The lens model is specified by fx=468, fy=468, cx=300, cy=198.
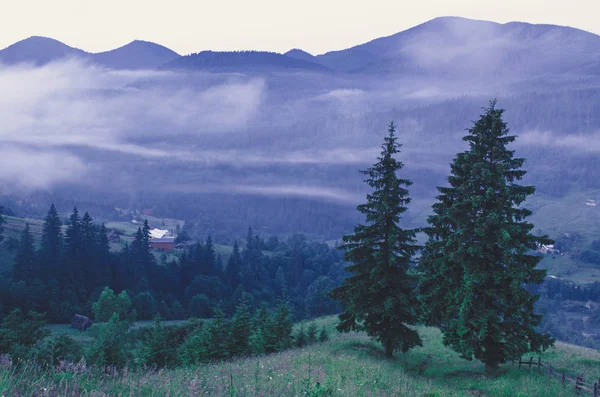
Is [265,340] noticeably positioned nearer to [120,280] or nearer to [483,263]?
[483,263]

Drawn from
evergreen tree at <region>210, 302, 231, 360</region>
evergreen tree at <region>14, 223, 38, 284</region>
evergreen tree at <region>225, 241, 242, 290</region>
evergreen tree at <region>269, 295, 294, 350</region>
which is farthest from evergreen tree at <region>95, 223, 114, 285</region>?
evergreen tree at <region>269, 295, 294, 350</region>

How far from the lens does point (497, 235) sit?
891 inches

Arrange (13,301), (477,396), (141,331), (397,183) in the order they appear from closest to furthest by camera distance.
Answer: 1. (477,396)
2. (397,183)
3. (141,331)
4. (13,301)

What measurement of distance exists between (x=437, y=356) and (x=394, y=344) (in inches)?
202

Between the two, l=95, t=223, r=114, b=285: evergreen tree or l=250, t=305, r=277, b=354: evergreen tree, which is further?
l=95, t=223, r=114, b=285: evergreen tree

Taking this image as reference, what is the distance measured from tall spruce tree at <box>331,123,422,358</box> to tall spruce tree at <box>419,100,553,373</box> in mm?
3433

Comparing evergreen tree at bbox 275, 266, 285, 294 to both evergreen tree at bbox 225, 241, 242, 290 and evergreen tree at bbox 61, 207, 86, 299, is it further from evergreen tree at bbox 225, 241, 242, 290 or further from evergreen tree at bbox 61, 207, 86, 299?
Answer: evergreen tree at bbox 61, 207, 86, 299

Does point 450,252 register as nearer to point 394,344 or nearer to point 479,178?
point 479,178

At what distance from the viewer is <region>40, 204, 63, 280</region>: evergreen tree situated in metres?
96.5

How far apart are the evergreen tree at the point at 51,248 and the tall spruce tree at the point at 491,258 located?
92.7 m

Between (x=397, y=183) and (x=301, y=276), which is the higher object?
(x=397, y=183)

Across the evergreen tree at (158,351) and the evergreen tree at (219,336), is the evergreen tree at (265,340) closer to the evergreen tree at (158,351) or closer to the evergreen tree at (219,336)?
the evergreen tree at (219,336)

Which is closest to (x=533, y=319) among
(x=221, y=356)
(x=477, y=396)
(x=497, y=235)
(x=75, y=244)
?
(x=497, y=235)

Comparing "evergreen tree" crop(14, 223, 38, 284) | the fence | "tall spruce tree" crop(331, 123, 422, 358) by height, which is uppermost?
"tall spruce tree" crop(331, 123, 422, 358)
